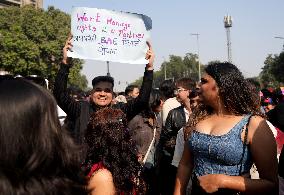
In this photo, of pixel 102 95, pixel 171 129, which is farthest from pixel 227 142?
pixel 171 129

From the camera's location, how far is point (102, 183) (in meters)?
2.51

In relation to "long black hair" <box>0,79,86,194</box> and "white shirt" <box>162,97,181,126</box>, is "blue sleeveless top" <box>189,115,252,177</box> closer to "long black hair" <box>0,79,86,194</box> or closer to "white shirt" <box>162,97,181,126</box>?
"long black hair" <box>0,79,86,194</box>

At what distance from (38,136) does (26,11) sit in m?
56.5

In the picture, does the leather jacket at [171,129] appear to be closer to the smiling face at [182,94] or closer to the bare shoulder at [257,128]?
the smiling face at [182,94]

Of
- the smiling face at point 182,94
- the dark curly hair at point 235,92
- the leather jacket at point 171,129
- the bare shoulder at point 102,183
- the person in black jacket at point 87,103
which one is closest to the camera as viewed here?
the bare shoulder at point 102,183

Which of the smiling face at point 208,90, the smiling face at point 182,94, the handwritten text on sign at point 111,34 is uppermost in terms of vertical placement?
the handwritten text on sign at point 111,34

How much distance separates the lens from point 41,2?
90688 mm

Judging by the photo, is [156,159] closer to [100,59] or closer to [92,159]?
[100,59]

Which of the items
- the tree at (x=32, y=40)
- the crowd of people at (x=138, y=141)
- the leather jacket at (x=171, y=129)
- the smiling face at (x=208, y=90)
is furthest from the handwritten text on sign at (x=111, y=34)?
the tree at (x=32, y=40)

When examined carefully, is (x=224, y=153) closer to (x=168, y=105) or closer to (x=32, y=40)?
(x=168, y=105)

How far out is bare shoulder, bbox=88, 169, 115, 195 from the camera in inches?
97.4

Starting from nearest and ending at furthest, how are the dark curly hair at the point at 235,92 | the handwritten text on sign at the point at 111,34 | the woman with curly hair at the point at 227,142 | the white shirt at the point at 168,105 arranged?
1. the woman with curly hair at the point at 227,142
2. the dark curly hair at the point at 235,92
3. the handwritten text on sign at the point at 111,34
4. the white shirt at the point at 168,105

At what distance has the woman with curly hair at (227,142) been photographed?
2689 mm

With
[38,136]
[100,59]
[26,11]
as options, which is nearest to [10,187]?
[38,136]
